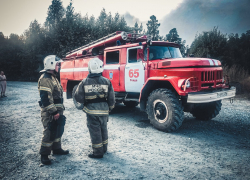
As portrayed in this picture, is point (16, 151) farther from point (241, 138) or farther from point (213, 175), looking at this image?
point (241, 138)

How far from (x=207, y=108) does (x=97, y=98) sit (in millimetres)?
3746

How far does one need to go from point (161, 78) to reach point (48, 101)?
8.98ft

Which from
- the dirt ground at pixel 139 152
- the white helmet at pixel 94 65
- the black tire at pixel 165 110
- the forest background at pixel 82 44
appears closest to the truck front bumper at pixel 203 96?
the black tire at pixel 165 110

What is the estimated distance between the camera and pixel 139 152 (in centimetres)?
348

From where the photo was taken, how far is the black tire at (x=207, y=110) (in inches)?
206

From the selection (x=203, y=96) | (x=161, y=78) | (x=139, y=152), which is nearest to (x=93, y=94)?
(x=139, y=152)

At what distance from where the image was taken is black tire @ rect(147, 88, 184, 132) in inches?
169

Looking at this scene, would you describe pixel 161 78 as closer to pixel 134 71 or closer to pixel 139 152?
pixel 134 71

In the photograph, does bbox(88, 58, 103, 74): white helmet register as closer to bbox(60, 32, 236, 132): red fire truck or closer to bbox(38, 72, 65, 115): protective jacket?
bbox(38, 72, 65, 115): protective jacket

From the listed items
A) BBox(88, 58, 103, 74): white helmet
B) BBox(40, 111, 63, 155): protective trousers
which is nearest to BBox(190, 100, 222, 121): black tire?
BBox(88, 58, 103, 74): white helmet

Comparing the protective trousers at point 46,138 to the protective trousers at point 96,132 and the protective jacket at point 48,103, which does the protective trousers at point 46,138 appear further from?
the protective trousers at point 96,132

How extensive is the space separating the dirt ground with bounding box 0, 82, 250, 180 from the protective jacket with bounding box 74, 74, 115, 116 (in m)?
0.90

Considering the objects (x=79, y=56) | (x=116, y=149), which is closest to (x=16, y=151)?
(x=116, y=149)

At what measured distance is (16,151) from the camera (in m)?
3.51
